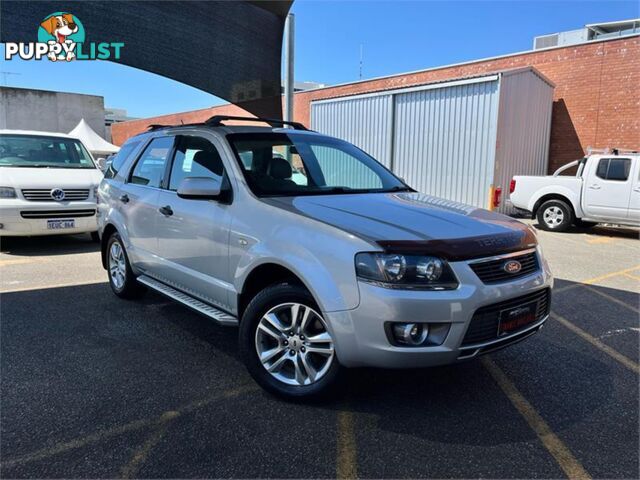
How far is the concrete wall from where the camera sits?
31392 mm

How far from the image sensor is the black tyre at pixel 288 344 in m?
2.94

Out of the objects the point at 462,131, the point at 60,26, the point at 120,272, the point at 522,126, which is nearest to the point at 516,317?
the point at 120,272

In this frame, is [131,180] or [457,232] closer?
[457,232]

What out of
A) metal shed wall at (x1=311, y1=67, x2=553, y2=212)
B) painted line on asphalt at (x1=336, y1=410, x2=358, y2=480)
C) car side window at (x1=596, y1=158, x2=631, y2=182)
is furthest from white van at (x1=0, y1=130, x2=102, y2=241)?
car side window at (x1=596, y1=158, x2=631, y2=182)

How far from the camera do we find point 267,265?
3191 millimetres

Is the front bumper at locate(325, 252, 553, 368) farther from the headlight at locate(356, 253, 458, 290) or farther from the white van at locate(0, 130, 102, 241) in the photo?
the white van at locate(0, 130, 102, 241)

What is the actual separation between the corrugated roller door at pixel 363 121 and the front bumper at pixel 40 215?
9.52m

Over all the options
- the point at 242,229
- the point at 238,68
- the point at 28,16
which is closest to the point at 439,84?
the point at 238,68

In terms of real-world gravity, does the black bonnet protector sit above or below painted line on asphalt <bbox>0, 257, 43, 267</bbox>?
above

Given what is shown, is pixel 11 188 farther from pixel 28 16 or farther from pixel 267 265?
pixel 267 265

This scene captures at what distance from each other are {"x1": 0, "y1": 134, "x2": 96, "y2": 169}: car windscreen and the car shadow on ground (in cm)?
137

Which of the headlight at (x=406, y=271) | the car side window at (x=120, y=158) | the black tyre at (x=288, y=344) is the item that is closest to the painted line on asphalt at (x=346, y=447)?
the black tyre at (x=288, y=344)

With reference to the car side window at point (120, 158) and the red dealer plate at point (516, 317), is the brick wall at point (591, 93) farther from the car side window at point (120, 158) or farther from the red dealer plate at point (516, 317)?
the car side window at point (120, 158)

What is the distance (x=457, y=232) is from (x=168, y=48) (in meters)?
8.00
